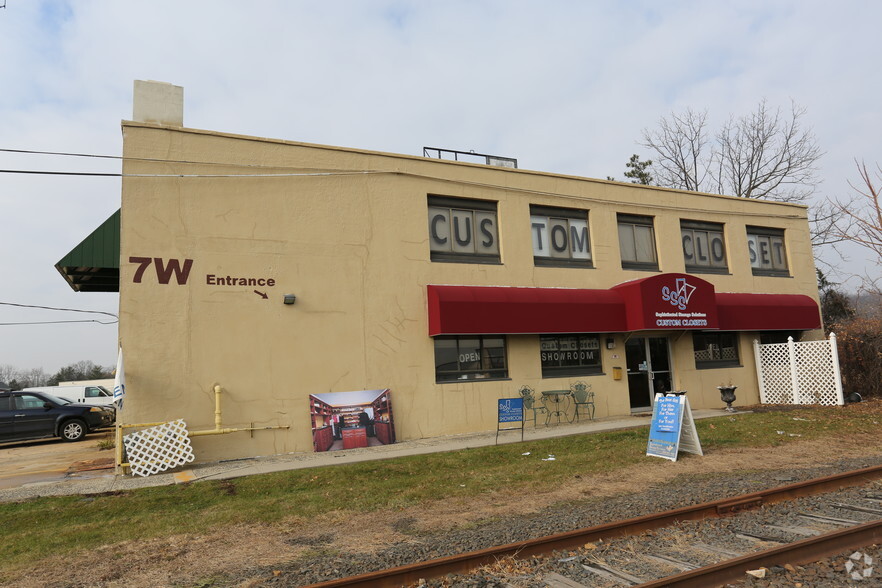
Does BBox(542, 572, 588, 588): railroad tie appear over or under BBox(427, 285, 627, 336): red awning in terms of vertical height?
under

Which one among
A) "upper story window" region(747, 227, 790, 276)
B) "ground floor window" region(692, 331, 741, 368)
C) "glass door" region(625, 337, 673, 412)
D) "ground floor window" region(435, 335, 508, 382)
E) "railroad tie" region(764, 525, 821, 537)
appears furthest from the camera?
"upper story window" region(747, 227, 790, 276)

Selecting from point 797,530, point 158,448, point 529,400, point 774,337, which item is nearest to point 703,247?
point 774,337

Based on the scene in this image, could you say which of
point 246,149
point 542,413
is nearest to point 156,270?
point 246,149

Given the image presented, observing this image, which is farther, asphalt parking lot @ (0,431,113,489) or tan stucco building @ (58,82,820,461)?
tan stucco building @ (58,82,820,461)

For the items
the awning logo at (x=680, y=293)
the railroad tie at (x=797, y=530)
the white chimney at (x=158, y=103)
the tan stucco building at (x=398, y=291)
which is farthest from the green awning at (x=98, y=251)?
the awning logo at (x=680, y=293)

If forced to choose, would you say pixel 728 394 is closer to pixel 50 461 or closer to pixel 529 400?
pixel 529 400

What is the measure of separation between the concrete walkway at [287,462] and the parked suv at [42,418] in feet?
25.7

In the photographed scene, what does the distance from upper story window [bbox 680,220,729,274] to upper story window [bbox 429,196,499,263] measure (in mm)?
6642

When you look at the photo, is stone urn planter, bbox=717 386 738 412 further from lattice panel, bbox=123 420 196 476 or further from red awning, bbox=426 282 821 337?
lattice panel, bbox=123 420 196 476

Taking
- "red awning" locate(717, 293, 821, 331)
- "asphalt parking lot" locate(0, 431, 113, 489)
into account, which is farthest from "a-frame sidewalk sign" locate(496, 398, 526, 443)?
"red awning" locate(717, 293, 821, 331)

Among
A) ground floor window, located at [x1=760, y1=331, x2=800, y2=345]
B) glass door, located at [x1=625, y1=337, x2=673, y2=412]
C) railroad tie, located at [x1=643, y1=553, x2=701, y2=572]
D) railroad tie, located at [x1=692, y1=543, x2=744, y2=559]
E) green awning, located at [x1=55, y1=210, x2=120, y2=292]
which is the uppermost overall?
green awning, located at [x1=55, y1=210, x2=120, y2=292]

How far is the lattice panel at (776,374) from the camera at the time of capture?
17359 mm

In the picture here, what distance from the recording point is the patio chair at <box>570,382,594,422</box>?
15016 millimetres

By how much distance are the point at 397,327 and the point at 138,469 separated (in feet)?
18.9
